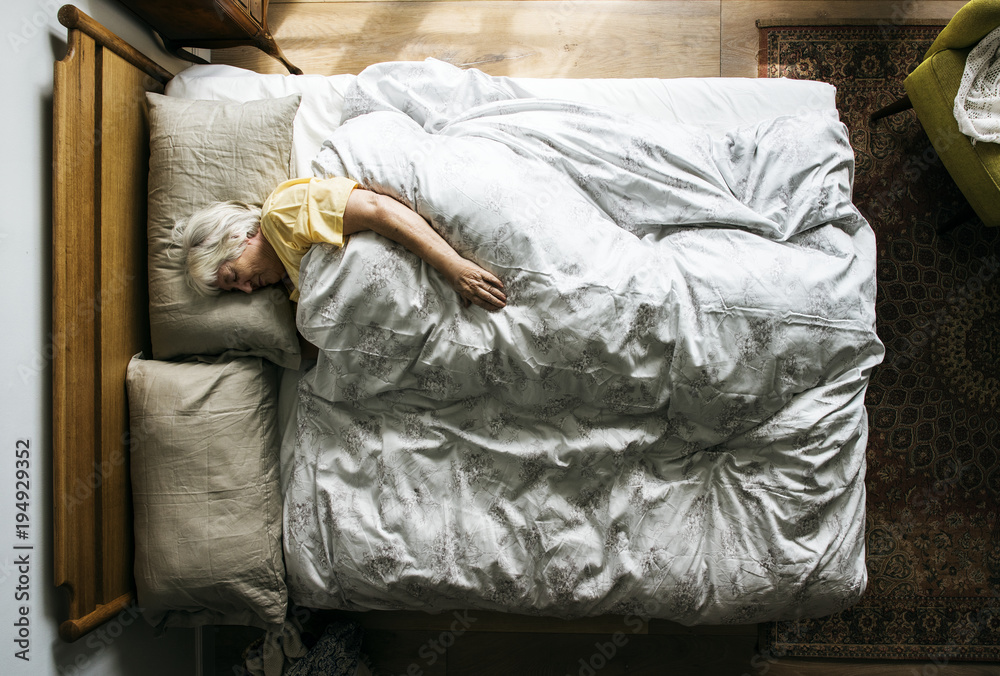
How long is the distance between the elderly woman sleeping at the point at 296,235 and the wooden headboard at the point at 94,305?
0.17 meters

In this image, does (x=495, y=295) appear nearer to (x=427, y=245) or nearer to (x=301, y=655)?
(x=427, y=245)

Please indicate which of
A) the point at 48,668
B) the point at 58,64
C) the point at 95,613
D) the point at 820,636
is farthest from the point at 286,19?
the point at 820,636

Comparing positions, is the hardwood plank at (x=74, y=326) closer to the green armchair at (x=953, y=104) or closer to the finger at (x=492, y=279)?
the finger at (x=492, y=279)

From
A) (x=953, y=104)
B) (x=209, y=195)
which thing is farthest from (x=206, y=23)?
(x=953, y=104)

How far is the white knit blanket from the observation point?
1362 millimetres

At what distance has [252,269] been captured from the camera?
1.26 m

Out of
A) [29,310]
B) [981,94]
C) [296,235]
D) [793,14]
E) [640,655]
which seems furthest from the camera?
[793,14]

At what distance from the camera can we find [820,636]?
1574 millimetres

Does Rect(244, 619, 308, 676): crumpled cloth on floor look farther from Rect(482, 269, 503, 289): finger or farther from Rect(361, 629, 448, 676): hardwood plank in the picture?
Rect(482, 269, 503, 289): finger

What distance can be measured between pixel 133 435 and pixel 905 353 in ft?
6.90

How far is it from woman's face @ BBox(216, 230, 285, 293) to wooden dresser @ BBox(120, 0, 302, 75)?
63 cm

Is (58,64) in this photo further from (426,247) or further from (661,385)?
(661,385)

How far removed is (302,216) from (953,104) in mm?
1666

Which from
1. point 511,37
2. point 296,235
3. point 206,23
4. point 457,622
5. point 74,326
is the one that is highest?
point 511,37
